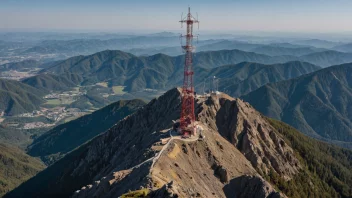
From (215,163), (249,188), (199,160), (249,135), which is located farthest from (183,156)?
(249,135)

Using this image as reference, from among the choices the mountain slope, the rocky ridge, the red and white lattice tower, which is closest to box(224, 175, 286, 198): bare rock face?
the rocky ridge

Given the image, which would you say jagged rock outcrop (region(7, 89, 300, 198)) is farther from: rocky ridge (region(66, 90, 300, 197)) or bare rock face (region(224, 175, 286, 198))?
bare rock face (region(224, 175, 286, 198))

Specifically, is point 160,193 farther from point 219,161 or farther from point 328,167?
point 328,167

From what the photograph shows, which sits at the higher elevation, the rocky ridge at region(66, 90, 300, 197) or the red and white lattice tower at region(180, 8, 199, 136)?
the red and white lattice tower at region(180, 8, 199, 136)

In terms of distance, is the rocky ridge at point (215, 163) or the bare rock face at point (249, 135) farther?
the bare rock face at point (249, 135)

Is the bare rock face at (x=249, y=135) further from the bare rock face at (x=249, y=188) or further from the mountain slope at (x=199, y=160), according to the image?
the bare rock face at (x=249, y=188)

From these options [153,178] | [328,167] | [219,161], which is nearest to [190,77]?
[219,161]

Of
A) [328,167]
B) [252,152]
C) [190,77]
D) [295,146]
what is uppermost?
[190,77]

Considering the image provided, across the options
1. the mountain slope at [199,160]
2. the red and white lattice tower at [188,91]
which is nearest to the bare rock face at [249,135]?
the mountain slope at [199,160]
